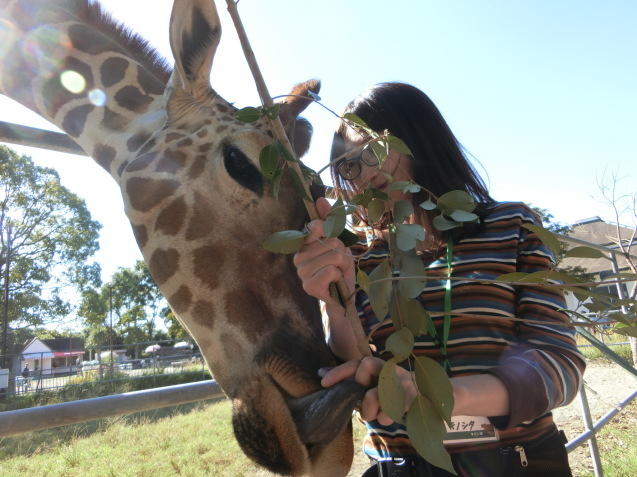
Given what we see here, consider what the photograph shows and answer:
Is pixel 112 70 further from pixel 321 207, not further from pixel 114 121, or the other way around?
pixel 321 207

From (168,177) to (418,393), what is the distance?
3.74ft

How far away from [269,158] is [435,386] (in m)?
0.62

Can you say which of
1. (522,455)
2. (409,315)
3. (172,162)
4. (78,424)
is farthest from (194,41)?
(78,424)

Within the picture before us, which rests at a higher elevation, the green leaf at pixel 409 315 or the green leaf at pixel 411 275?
the green leaf at pixel 411 275

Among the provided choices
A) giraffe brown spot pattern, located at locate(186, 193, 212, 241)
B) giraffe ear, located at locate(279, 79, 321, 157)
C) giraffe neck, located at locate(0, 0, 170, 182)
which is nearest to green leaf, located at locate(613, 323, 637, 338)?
giraffe brown spot pattern, located at locate(186, 193, 212, 241)

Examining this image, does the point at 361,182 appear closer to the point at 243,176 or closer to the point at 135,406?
the point at 243,176

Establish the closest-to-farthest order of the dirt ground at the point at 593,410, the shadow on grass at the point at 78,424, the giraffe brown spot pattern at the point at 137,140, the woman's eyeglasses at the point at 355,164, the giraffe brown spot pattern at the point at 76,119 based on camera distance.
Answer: the woman's eyeglasses at the point at 355,164 → the giraffe brown spot pattern at the point at 137,140 → the giraffe brown spot pattern at the point at 76,119 → the shadow on grass at the point at 78,424 → the dirt ground at the point at 593,410

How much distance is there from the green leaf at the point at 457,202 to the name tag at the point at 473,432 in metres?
0.63

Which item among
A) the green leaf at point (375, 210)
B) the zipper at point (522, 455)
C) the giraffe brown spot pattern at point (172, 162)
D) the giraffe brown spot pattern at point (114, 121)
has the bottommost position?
the zipper at point (522, 455)

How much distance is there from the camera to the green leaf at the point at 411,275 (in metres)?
0.82

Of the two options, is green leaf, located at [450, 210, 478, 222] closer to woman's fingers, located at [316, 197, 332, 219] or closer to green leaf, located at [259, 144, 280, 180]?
woman's fingers, located at [316, 197, 332, 219]

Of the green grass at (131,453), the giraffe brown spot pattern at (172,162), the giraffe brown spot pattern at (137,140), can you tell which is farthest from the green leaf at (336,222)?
the green grass at (131,453)

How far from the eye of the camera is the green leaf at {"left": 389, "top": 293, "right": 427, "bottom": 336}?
84cm

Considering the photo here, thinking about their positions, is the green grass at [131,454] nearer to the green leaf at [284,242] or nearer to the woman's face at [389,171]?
the woman's face at [389,171]
